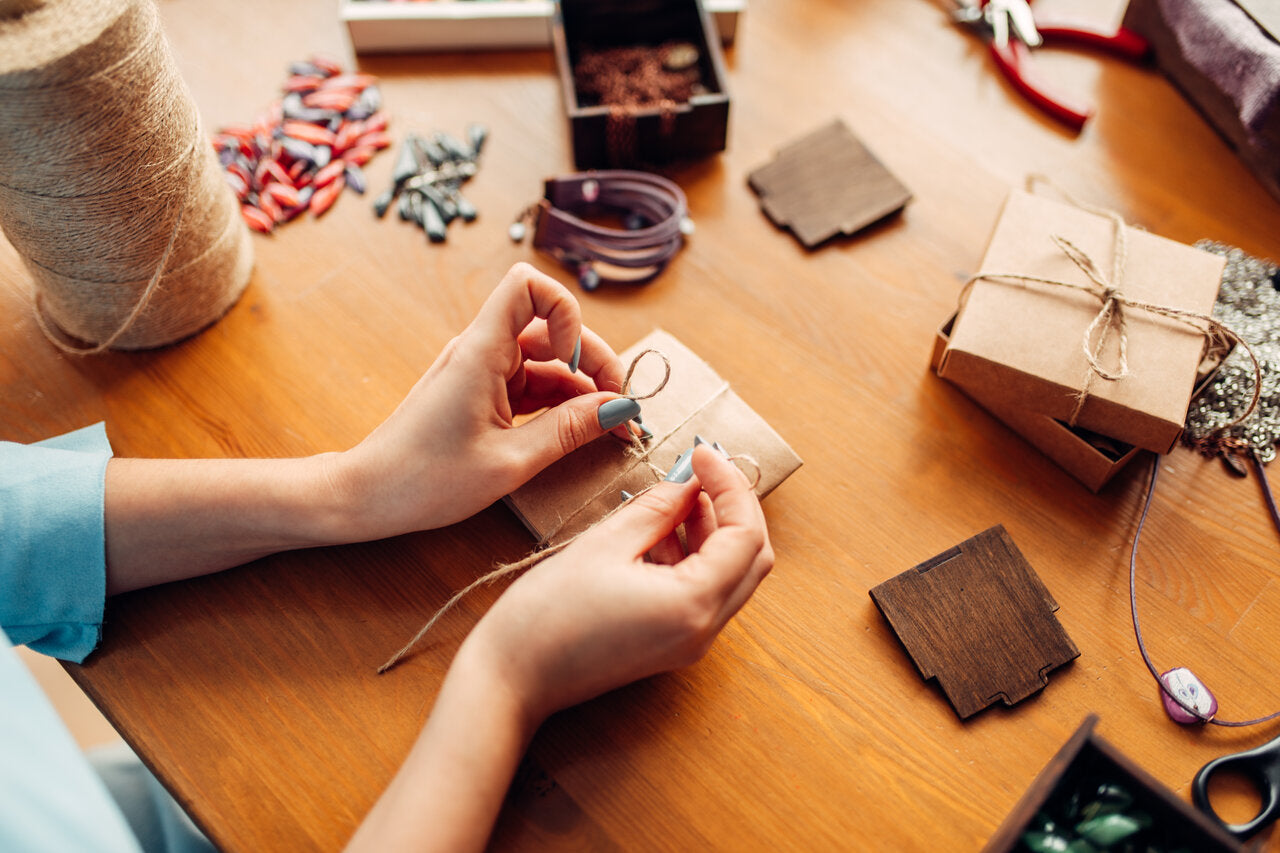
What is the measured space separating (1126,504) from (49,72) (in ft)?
3.49

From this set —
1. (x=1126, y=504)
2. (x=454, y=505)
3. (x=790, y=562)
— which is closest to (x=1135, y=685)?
(x=1126, y=504)

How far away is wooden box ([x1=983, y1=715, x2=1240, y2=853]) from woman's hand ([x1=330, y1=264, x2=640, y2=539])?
428 millimetres

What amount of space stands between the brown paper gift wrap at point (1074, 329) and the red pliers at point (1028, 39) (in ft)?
0.98

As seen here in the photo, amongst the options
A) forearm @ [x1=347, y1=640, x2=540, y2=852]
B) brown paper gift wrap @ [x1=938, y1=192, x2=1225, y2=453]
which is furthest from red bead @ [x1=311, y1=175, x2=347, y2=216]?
brown paper gift wrap @ [x1=938, y1=192, x2=1225, y2=453]

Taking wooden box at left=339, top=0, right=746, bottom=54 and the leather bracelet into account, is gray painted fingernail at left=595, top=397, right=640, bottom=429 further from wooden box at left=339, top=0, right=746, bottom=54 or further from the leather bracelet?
wooden box at left=339, top=0, right=746, bottom=54

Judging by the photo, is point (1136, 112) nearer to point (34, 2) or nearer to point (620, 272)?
point (620, 272)

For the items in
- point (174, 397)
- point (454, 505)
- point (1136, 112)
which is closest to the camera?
point (454, 505)

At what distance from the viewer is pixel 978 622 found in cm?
76

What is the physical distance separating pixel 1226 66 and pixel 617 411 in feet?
2.88

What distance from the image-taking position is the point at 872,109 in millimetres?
1101

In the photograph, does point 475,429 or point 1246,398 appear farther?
point 1246,398

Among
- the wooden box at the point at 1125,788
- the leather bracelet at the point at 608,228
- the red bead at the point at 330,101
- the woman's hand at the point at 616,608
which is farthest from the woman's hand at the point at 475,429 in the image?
the red bead at the point at 330,101

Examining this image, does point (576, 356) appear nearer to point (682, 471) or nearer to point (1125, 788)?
point (682, 471)

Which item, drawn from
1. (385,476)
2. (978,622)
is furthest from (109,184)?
(978,622)
